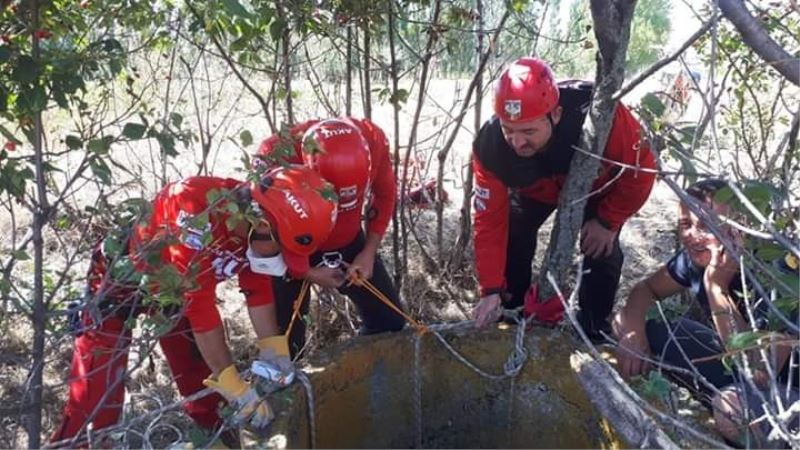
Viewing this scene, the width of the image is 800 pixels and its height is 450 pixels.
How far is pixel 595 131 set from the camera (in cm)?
260

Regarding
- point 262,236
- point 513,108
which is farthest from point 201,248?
point 513,108

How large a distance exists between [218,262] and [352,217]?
0.71 meters

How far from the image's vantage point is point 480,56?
4.02m

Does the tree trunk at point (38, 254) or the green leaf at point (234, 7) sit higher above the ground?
the green leaf at point (234, 7)

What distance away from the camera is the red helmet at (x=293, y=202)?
2.54m

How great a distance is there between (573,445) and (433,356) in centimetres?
57

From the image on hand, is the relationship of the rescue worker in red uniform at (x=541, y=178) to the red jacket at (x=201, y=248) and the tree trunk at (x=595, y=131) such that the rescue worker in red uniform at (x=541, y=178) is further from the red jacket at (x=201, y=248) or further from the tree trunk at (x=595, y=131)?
the red jacket at (x=201, y=248)

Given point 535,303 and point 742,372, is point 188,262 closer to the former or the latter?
point 535,303

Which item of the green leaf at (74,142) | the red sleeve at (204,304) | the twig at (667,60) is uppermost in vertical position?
the twig at (667,60)

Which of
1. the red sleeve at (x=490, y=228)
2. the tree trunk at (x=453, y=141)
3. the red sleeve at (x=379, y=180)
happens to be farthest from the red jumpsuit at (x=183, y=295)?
the tree trunk at (x=453, y=141)

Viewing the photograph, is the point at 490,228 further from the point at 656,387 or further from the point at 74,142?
the point at 74,142

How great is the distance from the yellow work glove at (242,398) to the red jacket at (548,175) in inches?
40.7

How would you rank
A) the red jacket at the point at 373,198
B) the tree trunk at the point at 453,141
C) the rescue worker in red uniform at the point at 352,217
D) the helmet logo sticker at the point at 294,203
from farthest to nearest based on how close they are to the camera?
the tree trunk at the point at 453,141
the red jacket at the point at 373,198
the rescue worker in red uniform at the point at 352,217
the helmet logo sticker at the point at 294,203

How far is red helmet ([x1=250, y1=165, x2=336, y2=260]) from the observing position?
254cm
